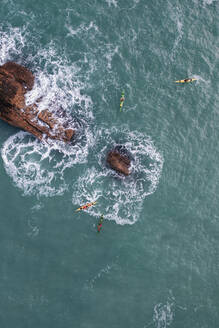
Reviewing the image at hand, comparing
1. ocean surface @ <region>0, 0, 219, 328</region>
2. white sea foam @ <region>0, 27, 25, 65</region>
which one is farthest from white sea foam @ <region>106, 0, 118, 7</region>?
white sea foam @ <region>0, 27, 25, 65</region>

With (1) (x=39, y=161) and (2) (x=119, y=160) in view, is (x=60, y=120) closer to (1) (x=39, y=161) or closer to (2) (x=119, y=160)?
(1) (x=39, y=161)

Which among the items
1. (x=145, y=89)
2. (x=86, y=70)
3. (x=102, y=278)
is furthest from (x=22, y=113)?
(x=102, y=278)

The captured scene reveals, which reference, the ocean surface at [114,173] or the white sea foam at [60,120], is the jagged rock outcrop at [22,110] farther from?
the ocean surface at [114,173]

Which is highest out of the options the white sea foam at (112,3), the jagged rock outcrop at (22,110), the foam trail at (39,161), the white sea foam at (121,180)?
the white sea foam at (112,3)

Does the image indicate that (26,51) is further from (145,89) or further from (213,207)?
(213,207)

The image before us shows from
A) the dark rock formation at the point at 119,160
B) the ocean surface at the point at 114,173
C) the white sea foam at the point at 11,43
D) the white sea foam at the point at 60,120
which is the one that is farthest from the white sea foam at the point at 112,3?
the dark rock formation at the point at 119,160
